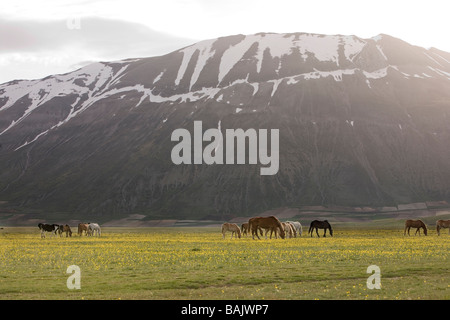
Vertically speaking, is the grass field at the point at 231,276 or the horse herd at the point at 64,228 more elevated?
the grass field at the point at 231,276

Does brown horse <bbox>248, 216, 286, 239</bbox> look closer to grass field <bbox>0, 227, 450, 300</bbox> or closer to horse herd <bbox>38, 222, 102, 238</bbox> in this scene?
grass field <bbox>0, 227, 450, 300</bbox>

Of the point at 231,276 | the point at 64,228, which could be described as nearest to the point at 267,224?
the point at 64,228

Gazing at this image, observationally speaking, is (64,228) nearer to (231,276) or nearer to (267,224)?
(267,224)

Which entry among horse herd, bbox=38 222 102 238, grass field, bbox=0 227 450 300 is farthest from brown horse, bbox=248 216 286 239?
horse herd, bbox=38 222 102 238

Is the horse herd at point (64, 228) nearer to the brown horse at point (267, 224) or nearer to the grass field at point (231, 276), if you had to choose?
A: the brown horse at point (267, 224)

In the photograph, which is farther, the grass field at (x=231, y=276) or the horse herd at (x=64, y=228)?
the horse herd at (x=64, y=228)

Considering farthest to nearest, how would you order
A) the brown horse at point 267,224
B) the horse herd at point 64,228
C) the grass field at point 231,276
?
1. the horse herd at point 64,228
2. the brown horse at point 267,224
3. the grass field at point 231,276

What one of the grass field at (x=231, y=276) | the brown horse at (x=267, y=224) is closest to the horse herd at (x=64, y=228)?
the brown horse at (x=267, y=224)

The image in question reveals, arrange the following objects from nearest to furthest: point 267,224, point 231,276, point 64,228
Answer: point 231,276, point 267,224, point 64,228

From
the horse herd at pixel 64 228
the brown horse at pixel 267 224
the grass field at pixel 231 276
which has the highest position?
the brown horse at pixel 267 224

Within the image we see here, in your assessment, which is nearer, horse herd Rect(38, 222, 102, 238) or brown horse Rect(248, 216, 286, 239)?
brown horse Rect(248, 216, 286, 239)

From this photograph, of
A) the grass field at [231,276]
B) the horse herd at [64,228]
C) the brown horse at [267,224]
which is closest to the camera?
the grass field at [231,276]
